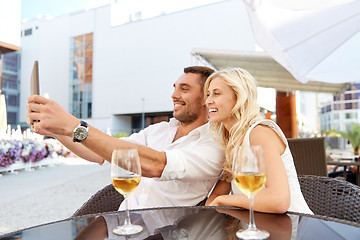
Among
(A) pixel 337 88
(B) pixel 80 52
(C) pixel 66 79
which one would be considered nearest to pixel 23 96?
(C) pixel 66 79

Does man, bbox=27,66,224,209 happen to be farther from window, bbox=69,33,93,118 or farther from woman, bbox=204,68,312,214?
window, bbox=69,33,93,118

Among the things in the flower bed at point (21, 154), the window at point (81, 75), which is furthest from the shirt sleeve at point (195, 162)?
the window at point (81, 75)

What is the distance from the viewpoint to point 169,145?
5.58 ft

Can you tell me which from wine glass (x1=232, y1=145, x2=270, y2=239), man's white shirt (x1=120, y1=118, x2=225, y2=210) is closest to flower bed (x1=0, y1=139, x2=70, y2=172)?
man's white shirt (x1=120, y1=118, x2=225, y2=210)

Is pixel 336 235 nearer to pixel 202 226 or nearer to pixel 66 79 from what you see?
pixel 202 226

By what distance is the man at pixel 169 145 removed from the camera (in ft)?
3.64

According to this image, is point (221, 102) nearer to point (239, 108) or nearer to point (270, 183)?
point (239, 108)

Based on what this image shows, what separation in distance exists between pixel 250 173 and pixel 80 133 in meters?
0.63

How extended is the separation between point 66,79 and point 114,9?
30.4ft

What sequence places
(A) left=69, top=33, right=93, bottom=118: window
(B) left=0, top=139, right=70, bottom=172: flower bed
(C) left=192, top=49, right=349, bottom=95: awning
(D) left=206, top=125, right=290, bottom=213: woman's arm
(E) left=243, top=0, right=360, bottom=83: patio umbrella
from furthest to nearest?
(A) left=69, top=33, right=93, bottom=118: window < (B) left=0, top=139, right=70, bottom=172: flower bed < (C) left=192, top=49, right=349, bottom=95: awning < (E) left=243, top=0, right=360, bottom=83: patio umbrella < (D) left=206, top=125, right=290, bottom=213: woman's arm

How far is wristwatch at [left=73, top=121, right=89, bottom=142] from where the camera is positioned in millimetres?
1102

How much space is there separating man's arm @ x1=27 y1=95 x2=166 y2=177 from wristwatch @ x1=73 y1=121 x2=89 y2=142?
0.05 feet

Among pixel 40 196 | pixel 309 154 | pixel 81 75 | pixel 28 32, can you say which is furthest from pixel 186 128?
pixel 28 32

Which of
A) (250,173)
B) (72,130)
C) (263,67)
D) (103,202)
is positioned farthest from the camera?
(263,67)
